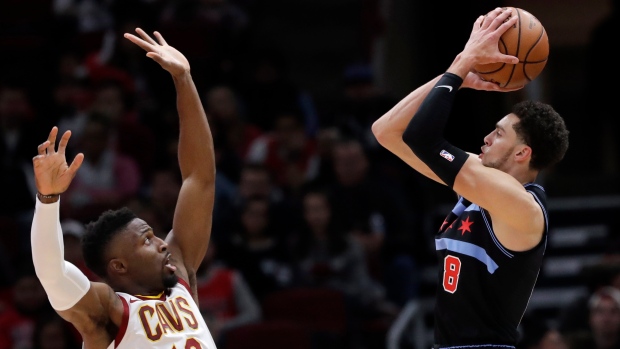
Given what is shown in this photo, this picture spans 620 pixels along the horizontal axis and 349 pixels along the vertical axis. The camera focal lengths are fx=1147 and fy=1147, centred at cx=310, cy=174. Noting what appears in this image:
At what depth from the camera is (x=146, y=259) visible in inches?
195

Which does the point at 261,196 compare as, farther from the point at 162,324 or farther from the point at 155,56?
the point at 162,324

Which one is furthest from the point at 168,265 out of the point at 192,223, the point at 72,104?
the point at 72,104

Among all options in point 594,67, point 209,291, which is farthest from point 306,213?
point 594,67

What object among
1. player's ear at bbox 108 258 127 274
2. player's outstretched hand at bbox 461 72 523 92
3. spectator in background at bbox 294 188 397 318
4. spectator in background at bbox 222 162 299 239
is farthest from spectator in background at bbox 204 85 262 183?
player's outstretched hand at bbox 461 72 523 92

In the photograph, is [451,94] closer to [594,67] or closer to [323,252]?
[323,252]

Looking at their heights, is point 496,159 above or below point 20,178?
above

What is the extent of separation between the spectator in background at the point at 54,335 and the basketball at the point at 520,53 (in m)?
4.49

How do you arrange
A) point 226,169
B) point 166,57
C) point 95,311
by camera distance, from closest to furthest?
point 95,311 → point 166,57 → point 226,169

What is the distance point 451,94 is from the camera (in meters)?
4.65

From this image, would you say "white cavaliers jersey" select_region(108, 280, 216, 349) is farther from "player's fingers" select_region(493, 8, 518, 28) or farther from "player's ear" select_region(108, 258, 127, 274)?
"player's fingers" select_region(493, 8, 518, 28)

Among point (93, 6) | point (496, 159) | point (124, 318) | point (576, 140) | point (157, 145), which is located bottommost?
point (576, 140)

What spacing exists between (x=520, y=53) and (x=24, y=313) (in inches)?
207

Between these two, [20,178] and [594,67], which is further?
[594,67]

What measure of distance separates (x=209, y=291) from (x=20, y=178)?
216 centimetres
